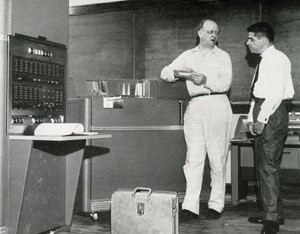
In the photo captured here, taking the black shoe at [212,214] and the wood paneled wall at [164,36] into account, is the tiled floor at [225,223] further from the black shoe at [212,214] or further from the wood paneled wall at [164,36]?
the wood paneled wall at [164,36]

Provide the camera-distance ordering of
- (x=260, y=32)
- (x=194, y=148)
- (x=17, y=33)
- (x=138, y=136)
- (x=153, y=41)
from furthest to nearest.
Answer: (x=153, y=41) < (x=138, y=136) < (x=194, y=148) < (x=260, y=32) < (x=17, y=33)

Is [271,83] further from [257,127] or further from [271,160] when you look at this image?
[271,160]

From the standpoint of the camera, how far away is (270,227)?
3.49 meters

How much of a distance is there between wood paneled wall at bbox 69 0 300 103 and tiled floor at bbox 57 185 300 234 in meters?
1.24

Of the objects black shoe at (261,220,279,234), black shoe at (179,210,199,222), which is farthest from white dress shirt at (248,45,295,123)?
black shoe at (179,210,199,222)

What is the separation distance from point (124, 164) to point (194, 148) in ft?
2.29

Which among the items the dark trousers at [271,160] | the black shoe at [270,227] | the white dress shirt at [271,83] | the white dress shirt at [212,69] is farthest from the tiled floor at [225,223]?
the white dress shirt at [212,69]

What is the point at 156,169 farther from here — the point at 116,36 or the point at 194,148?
the point at 116,36

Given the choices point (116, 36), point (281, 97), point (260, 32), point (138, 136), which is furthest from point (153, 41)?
point (281, 97)

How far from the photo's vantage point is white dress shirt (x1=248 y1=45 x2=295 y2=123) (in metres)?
3.50

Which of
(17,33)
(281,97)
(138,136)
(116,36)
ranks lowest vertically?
(138,136)

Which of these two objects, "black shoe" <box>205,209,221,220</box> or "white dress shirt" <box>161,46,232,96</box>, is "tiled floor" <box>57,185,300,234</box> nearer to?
"black shoe" <box>205,209,221,220</box>

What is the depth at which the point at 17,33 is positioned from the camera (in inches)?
124

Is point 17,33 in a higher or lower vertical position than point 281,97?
higher
